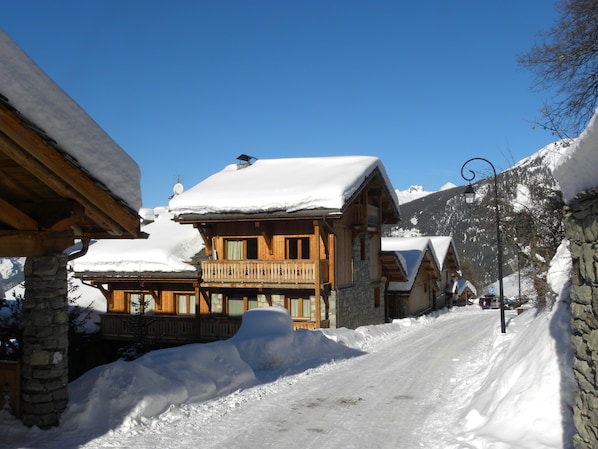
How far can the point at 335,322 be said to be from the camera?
74.5ft

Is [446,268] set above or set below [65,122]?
below

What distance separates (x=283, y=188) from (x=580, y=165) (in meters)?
18.6

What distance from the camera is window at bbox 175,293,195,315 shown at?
25.8m

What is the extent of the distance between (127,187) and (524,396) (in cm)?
661

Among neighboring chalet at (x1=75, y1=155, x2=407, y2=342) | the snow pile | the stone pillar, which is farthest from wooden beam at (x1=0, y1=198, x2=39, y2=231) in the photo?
neighboring chalet at (x1=75, y1=155, x2=407, y2=342)

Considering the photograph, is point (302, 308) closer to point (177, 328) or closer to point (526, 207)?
point (177, 328)

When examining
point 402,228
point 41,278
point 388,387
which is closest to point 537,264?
point 388,387

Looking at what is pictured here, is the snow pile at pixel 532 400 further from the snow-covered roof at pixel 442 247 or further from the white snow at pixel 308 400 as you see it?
the snow-covered roof at pixel 442 247

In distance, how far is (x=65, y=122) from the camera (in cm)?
735

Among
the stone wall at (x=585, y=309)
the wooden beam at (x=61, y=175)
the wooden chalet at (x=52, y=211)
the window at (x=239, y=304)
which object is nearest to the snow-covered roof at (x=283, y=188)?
the window at (x=239, y=304)

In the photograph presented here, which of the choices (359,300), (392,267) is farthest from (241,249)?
(392,267)

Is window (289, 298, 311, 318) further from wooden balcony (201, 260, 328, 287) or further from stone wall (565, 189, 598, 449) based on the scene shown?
stone wall (565, 189, 598, 449)

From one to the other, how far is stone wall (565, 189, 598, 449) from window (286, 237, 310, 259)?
1798 centimetres

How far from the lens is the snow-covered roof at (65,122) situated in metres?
6.52
